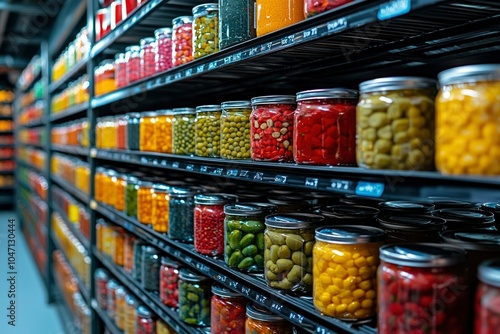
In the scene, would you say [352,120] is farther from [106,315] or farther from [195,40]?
[106,315]

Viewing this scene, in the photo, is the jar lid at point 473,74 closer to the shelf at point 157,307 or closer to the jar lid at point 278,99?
the jar lid at point 278,99

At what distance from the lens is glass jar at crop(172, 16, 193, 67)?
6.10 ft

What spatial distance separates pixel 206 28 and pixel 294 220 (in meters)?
0.74

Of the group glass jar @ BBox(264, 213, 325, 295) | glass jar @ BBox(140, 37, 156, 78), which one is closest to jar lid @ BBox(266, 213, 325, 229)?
glass jar @ BBox(264, 213, 325, 295)

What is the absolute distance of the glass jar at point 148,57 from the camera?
229 cm

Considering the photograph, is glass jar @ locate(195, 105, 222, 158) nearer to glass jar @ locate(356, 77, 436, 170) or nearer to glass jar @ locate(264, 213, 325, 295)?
glass jar @ locate(264, 213, 325, 295)

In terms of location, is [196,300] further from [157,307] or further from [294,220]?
[294,220]

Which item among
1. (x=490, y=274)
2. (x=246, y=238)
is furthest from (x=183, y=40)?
(x=490, y=274)

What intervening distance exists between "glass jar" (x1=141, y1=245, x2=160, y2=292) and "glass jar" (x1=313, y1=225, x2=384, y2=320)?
1.29m

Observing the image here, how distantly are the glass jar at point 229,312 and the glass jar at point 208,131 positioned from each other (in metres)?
0.46

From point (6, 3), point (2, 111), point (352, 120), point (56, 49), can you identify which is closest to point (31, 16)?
point (6, 3)

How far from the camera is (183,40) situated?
74.2 inches

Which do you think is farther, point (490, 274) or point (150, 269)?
point (150, 269)

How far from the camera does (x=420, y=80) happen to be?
3.12ft
